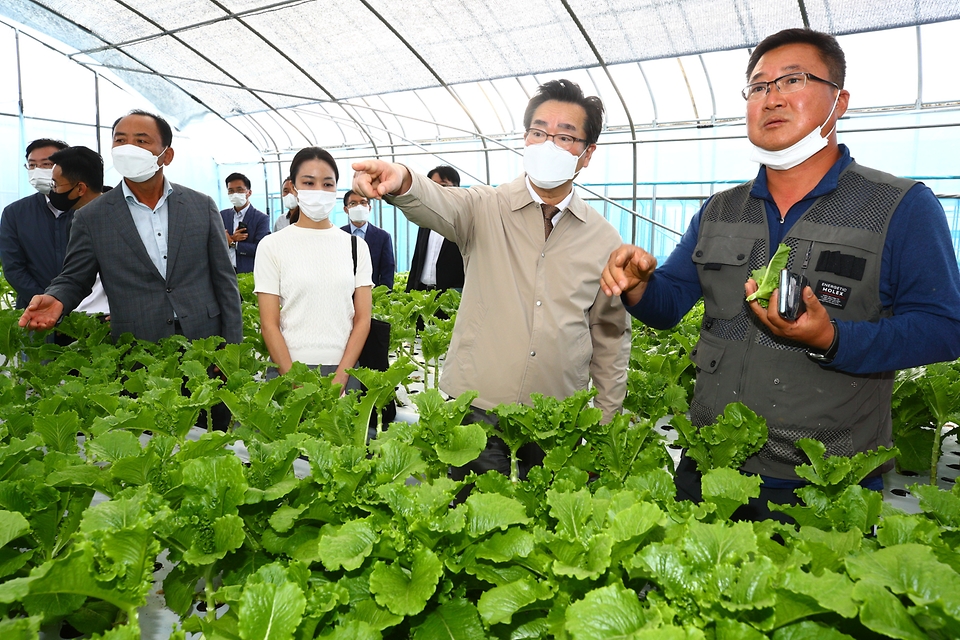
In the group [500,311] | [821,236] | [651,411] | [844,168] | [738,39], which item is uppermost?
[738,39]

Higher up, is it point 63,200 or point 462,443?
point 63,200

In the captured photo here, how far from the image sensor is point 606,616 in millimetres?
904

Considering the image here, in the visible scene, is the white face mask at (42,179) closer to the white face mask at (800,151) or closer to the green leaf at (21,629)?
the green leaf at (21,629)

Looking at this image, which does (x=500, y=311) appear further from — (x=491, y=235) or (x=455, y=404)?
(x=455, y=404)

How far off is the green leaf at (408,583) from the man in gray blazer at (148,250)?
8.05ft

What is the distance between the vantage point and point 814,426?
177 centimetres

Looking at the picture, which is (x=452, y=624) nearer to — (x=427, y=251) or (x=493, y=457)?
(x=493, y=457)

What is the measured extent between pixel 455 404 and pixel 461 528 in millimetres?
636

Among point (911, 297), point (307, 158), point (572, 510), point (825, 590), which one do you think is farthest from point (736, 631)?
point (307, 158)

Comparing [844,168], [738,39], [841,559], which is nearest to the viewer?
[841,559]

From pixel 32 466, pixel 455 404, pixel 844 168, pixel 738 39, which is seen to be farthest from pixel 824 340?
pixel 738 39

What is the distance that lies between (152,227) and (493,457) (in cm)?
206

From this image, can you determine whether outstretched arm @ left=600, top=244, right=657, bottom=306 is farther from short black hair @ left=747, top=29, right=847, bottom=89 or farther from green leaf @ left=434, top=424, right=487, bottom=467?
short black hair @ left=747, top=29, right=847, bottom=89

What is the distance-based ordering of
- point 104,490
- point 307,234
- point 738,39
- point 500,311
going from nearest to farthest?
point 104,490 < point 500,311 < point 307,234 < point 738,39
